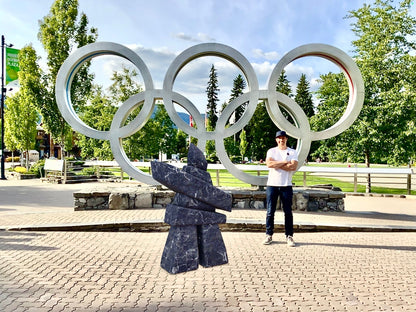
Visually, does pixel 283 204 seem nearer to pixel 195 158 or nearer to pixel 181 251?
pixel 195 158

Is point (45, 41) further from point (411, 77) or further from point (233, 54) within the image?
→ point (411, 77)

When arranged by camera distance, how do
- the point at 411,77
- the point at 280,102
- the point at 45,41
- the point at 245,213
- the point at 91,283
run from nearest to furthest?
the point at 91,283 → the point at 245,213 → the point at 280,102 → the point at 411,77 → the point at 45,41

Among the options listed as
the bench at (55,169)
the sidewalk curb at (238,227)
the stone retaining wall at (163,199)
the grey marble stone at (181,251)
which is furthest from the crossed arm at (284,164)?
the bench at (55,169)

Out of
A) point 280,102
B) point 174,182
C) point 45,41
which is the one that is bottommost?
point 174,182

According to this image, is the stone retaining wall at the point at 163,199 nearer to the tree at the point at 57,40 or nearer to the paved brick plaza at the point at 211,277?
the paved brick plaza at the point at 211,277

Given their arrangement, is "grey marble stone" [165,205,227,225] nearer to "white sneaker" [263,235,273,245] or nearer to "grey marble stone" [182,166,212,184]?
"grey marble stone" [182,166,212,184]

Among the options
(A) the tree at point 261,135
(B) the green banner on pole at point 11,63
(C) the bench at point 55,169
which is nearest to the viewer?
(C) the bench at point 55,169

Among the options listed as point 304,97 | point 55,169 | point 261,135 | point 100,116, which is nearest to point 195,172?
point 55,169

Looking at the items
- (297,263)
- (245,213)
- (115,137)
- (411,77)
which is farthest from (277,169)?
(411,77)

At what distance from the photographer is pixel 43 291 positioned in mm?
3727

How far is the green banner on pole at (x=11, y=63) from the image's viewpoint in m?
18.4

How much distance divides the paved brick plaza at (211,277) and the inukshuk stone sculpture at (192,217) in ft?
0.64

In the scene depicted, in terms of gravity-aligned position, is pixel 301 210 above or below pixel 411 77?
below

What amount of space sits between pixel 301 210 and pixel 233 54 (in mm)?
4771
